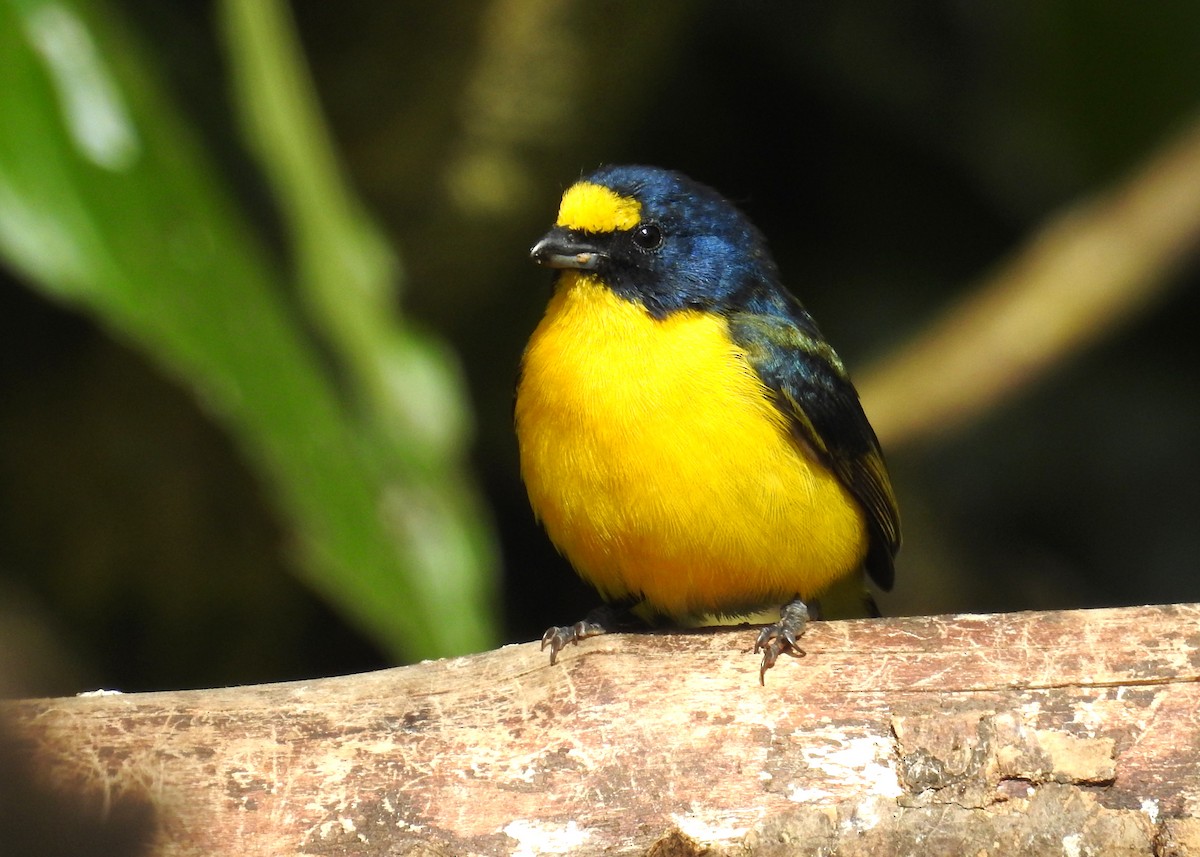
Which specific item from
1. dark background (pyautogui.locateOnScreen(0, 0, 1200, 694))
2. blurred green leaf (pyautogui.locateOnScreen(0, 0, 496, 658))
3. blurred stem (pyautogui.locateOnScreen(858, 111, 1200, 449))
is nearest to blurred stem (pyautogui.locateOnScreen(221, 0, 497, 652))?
blurred green leaf (pyautogui.locateOnScreen(0, 0, 496, 658))

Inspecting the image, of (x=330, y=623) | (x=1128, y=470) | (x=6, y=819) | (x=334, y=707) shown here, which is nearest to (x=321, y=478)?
(x=334, y=707)

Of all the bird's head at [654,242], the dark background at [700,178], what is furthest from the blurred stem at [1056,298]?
the bird's head at [654,242]

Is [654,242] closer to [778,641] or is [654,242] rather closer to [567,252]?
[567,252]

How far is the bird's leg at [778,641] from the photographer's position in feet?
10.9

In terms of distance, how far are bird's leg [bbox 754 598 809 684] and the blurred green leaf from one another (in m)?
0.84

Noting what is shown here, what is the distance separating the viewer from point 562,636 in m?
3.54

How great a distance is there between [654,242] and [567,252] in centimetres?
27

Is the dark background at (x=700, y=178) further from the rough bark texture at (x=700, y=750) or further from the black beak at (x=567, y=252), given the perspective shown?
the rough bark texture at (x=700, y=750)

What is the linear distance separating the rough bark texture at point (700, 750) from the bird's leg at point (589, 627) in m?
0.07

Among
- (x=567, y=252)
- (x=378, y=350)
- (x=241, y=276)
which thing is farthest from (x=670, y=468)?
(x=241, y=276)

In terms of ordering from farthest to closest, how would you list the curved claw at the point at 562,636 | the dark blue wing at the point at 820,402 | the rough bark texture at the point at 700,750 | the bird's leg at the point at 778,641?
the dark blue wing at the point at 820,402 → the curved claw at the point at 562,636 → the bird's leg at the point at 778,641 → the rough bark texture at the point at 700,750

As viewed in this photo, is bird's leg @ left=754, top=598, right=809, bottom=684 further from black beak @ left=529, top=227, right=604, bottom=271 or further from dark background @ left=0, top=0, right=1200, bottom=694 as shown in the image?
dark background @ left=0, top=0, right=1200, bottom=694

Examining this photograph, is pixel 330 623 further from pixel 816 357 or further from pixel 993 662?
pixel 993 662

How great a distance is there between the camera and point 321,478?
3375 mm
